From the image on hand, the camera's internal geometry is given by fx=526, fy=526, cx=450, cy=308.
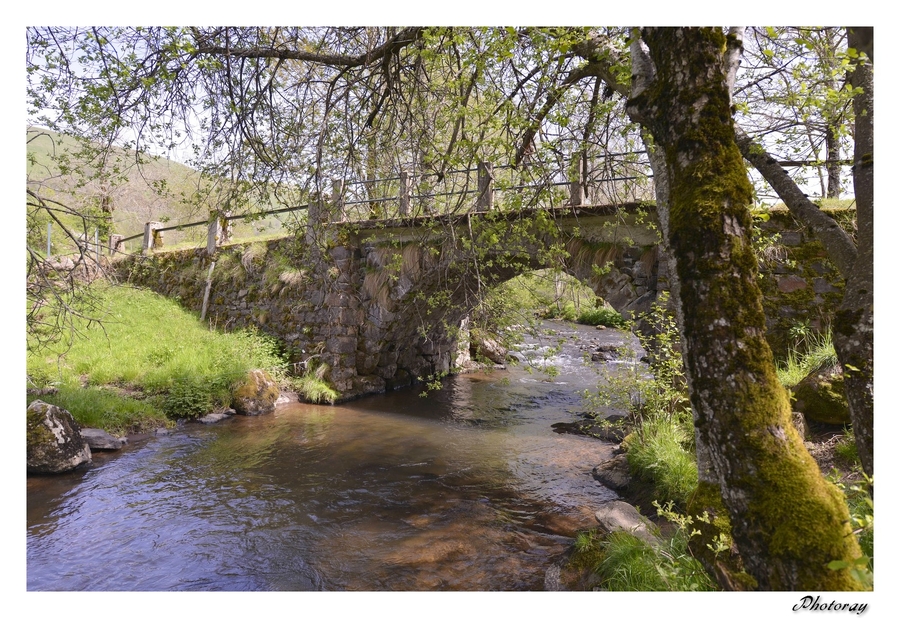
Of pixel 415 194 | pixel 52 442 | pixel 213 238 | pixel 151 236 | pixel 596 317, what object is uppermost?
pixel 151 236

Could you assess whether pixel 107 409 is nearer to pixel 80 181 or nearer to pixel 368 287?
pixel 80 181

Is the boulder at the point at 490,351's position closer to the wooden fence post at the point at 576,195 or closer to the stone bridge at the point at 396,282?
the stone bridge at the point at 396,282

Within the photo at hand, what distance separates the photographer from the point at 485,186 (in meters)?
4.29

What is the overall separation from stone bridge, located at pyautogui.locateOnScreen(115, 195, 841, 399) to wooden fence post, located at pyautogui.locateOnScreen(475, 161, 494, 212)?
271 mm

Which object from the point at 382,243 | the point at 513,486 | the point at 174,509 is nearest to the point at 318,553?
the point at 174,509

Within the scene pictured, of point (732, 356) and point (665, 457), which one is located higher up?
point (732, 356)

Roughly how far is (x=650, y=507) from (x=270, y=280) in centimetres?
897

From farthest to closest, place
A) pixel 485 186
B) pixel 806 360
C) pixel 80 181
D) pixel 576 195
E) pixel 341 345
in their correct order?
pixel 341 345, pixel 576 195, pixel 806 360, pixel 485 186, pixel 80 181

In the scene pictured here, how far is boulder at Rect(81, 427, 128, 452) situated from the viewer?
652 centimetres

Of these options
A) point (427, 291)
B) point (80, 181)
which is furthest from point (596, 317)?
point (80, 181)

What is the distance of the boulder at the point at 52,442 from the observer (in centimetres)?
567

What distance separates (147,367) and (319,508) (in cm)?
575

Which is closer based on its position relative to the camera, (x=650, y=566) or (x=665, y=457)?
(x=650, y=566)

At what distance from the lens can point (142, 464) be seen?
242 inches
